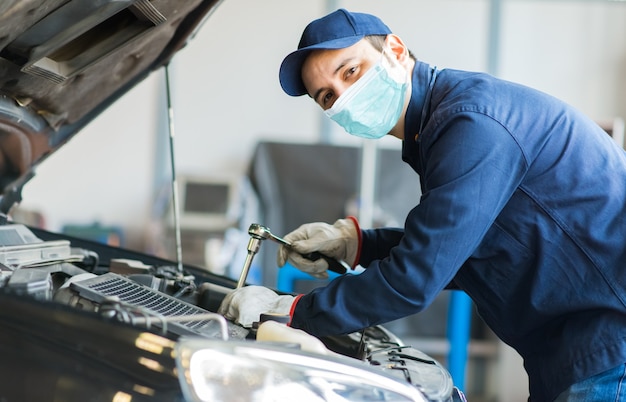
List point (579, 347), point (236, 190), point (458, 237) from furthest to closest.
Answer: point (236, 190) → point (579, 347) → point (458, 237)

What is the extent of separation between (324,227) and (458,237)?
0.60 metres

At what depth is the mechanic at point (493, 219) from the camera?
1253 mm

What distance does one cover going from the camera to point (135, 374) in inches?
38.4

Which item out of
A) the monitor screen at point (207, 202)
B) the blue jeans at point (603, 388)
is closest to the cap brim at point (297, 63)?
the blue jeans at point (603, 388)

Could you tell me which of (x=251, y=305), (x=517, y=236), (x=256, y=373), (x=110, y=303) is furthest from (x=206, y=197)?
(x=256, y=373)

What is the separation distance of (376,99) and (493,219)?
0.39m

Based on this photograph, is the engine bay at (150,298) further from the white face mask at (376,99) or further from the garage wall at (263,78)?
the garage wall at (263,78)

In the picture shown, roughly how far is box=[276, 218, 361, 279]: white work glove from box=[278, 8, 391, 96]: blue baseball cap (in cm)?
43

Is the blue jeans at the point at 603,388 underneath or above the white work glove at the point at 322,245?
underneath

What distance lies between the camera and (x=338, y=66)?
4.83 feet

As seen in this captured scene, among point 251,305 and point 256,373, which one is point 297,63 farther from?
point 256,373

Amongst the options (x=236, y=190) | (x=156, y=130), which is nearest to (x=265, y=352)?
(x=236, y=190)

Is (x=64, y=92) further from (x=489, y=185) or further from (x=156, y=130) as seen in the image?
(x=156, y=130)

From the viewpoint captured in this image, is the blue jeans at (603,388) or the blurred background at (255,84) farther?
the blurred background at (255,84)
